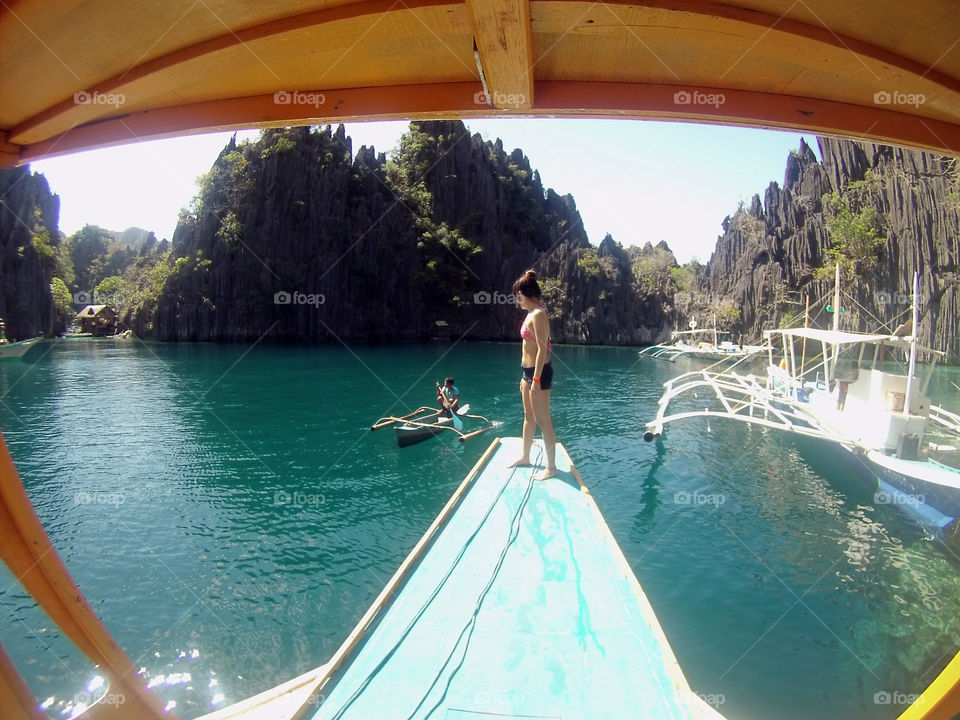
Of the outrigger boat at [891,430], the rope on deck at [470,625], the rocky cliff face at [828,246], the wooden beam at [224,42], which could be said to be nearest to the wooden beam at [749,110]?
the wooden beam at [224,42]

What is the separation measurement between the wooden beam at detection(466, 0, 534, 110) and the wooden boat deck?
3032mm

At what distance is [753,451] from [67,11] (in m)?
16.5

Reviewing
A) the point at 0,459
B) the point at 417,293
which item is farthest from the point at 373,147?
the point at 0,459

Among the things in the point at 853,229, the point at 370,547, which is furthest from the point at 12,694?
the point at 853,229

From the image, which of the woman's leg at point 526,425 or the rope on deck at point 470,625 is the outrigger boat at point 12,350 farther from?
the rope on deck at point 470,625

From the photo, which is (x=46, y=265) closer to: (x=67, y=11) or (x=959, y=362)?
(x=67, y=11)

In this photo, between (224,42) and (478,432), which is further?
(478,432)

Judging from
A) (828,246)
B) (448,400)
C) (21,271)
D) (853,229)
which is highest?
(853,229)

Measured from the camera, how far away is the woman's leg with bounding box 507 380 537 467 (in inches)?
224

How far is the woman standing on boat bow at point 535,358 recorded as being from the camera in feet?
17.4

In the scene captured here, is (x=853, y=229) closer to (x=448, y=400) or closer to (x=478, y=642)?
(x=448, y=400)

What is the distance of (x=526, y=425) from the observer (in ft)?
19.7

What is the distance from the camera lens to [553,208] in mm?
67562

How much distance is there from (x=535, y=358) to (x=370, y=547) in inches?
191
